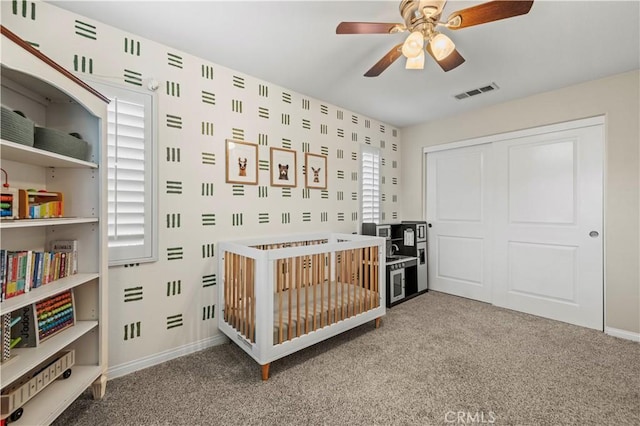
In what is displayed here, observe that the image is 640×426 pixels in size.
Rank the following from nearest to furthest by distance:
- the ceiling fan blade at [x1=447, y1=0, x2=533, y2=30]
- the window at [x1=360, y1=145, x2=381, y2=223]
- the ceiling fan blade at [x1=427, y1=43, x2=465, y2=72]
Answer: the ceiling fan blade at [x1=447, y1=0, x2=533, y2=30] < the ceiling fan blade at [x1=427, y1=43, x2=465, y2=72] < the window at [x1=360, y1=145, x2=381, y2=223]

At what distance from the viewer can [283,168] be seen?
9.07 feet

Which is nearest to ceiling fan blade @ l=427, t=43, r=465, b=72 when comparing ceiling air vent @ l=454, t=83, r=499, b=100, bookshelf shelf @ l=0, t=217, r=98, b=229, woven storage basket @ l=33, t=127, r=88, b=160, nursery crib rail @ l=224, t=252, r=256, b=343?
ceiling air vent @ l=454, t=83, r=499, b=100

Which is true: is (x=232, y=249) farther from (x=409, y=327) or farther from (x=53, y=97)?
(x=409, y=327)

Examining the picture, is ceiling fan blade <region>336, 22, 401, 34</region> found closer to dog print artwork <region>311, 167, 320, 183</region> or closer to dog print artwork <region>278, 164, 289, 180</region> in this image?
dog print artwork <region>278, 164, 289, 180</region>

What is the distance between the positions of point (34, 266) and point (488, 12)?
2510 millimetres

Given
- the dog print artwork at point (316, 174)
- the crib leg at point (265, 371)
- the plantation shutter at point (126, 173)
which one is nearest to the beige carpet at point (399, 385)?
the crib leg at point (265, 371)

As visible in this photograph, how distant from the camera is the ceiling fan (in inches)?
51.2

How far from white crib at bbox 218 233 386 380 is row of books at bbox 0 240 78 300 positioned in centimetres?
93

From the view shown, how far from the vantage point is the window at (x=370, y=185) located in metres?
3.60

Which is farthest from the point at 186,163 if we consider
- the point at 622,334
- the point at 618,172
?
the point at 622,334

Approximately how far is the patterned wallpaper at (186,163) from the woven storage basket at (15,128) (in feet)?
2.45

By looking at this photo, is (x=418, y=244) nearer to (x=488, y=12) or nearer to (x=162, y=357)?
(x=488, y=12)

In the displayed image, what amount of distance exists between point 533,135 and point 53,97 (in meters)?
4.03

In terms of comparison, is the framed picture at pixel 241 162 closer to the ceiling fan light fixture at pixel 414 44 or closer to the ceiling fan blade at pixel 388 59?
the ceiling fan blade at pixel 388 59
